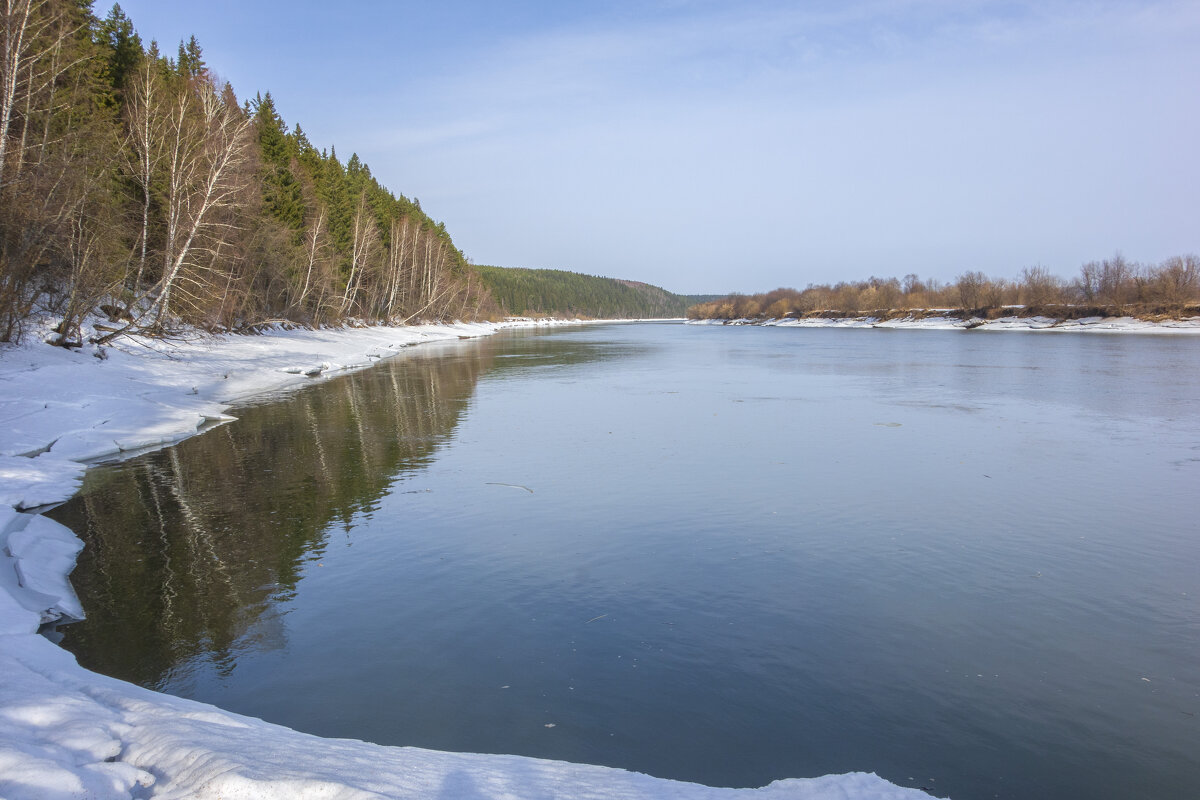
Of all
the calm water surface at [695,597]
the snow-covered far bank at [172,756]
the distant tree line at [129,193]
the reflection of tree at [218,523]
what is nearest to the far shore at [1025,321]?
the calm water surface at [695,597]

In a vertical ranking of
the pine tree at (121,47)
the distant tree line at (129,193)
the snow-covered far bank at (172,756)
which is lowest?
the snow-covered far bank at (172,756)

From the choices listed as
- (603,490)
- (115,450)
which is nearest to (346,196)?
(115,450)

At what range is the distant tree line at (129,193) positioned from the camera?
1802cm

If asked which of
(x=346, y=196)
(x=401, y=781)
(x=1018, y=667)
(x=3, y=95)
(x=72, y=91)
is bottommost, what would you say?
(x=1018, y=667)

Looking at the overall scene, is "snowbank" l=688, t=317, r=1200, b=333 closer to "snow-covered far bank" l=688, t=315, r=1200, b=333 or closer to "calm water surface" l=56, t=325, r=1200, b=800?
"snow-covered far bank" l=688, t=315, r=1200, b=333

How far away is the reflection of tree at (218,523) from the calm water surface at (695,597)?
0.18ft

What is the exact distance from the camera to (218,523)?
9.79 m

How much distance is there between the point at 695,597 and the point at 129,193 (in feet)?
99.4

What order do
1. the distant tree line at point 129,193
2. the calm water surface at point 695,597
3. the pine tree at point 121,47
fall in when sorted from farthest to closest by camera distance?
the pine tree at point 121,47
the distant tree line at point 129,193
the calm water surface at point 695,597

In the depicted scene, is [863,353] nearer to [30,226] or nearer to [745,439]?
[745,439]

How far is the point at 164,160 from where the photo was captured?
2534 cm

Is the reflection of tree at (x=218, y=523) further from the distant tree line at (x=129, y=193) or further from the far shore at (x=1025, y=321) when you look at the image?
the far shore at (x=1025, y=321)

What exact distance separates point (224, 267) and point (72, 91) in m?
11.0

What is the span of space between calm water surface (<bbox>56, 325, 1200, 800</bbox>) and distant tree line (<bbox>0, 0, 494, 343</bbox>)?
336 inches
